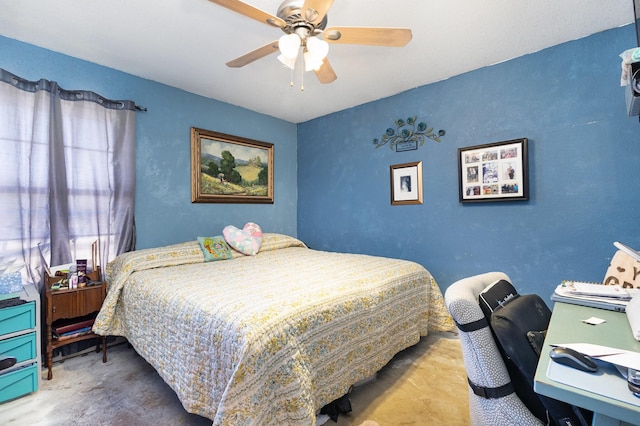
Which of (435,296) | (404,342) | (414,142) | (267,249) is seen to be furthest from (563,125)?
(267,249)

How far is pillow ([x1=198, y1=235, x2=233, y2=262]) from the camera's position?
2.80 metres

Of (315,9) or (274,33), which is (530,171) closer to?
(315,9)

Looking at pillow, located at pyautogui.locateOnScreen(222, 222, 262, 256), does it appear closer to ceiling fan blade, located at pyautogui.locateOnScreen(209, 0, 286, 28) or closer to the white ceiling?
the white ceiling

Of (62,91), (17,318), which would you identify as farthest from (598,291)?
(62,91)

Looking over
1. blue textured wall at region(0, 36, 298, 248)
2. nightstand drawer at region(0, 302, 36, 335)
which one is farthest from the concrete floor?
blue textured wall at region(0, 36, 298, 248)

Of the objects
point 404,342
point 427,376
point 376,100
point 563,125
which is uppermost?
point 376,100

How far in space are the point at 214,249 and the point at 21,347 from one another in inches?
55.5

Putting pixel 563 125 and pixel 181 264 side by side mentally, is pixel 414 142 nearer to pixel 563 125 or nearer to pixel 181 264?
pixel 563 125

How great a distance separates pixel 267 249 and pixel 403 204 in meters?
1.60

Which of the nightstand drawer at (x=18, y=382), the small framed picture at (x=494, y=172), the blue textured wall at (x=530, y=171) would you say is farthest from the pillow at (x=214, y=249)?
the small framed picture at (x=494, y=172)

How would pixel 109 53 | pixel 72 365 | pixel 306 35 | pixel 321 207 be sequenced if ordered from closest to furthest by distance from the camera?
pixel 306 35 < pixel 72 365 < pixel 109 53 < pixel 321 207

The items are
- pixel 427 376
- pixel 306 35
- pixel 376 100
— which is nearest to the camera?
pixel 306 35

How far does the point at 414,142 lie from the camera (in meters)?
3.18

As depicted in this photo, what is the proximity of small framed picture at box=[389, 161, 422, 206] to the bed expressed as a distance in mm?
915
